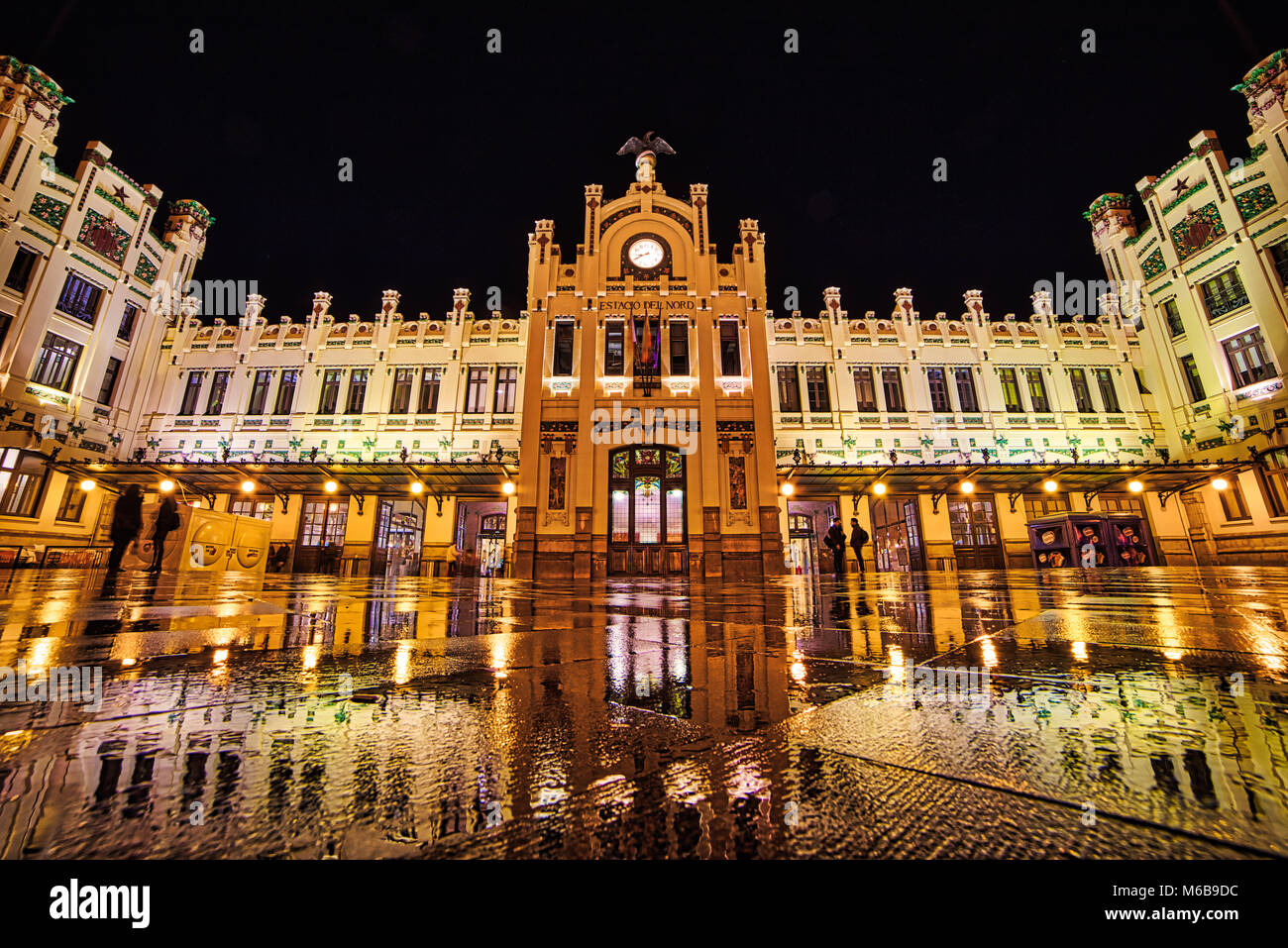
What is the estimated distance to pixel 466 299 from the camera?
2097cm

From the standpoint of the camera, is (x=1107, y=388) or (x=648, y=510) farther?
(x=1107, y=388)

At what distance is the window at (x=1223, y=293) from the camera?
1809 cm

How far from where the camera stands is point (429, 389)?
2023 centimetres

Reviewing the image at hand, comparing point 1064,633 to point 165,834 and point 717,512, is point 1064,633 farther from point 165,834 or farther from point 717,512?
point 717,512

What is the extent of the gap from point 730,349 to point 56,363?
2356cm

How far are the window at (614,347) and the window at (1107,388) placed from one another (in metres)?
18.9

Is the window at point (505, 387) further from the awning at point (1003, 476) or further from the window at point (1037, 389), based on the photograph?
the window at point (1037, 389)

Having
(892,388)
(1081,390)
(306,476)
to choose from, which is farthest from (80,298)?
(1081,390)

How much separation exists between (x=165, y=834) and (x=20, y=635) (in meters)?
2.60

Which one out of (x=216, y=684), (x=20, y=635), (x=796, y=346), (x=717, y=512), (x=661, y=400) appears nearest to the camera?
(x=216, y=684)

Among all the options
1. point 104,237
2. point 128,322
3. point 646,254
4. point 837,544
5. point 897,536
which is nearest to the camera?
point 837,544

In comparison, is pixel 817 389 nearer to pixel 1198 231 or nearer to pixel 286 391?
pixel 1198 231
